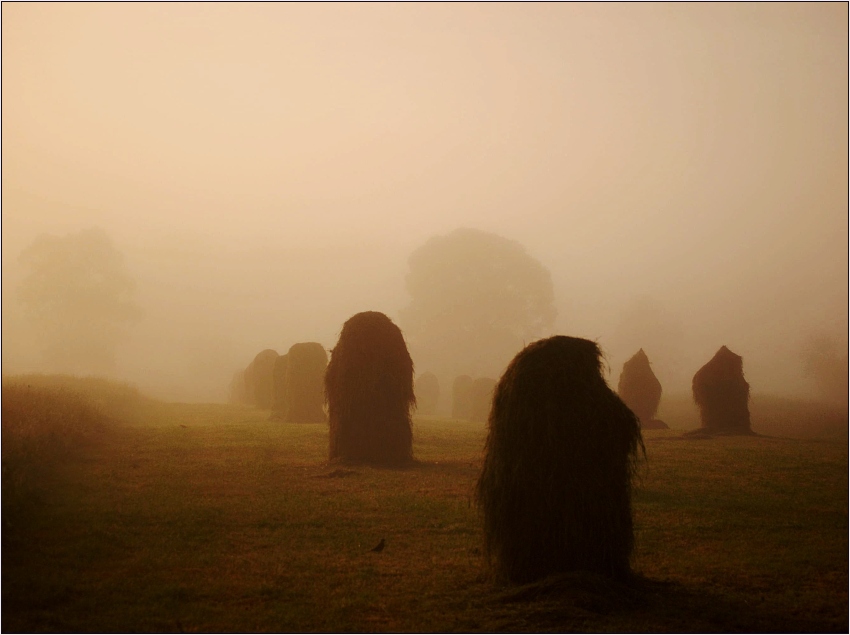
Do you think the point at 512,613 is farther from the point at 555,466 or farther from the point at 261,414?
the point at 261,414

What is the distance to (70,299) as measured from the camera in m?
65.5

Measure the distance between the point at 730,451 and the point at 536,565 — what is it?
17.0 metres

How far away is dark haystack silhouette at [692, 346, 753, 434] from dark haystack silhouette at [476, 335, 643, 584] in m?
21.8

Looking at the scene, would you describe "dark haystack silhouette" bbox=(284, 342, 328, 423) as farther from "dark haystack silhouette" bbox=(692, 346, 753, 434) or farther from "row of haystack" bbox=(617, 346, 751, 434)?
"dark haystack silhouette" bbox=(692, 346, 753, 434)

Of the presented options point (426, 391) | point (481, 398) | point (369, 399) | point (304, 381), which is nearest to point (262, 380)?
point (426, 391)

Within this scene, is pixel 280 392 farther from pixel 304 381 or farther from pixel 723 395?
pixel 723 395

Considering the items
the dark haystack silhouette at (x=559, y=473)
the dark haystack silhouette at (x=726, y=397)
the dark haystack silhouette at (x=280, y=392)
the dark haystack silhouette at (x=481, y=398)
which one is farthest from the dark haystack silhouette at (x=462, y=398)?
the dark haystack silhouette at (x=559, y=473)

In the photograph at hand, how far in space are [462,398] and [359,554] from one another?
36.1 meters

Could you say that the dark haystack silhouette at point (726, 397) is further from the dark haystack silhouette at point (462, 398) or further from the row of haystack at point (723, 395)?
the dark haystack silhouette at point (462, 398)

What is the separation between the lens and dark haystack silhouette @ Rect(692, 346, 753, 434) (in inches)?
1136

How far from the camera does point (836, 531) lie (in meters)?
12.5

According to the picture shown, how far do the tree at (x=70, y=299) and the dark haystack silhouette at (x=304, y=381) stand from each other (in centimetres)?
4370

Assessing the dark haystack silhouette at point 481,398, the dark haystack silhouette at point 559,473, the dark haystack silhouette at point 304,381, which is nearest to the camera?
the dark haystack silhouette at point 559,473

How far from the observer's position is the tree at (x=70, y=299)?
65.1 meters
